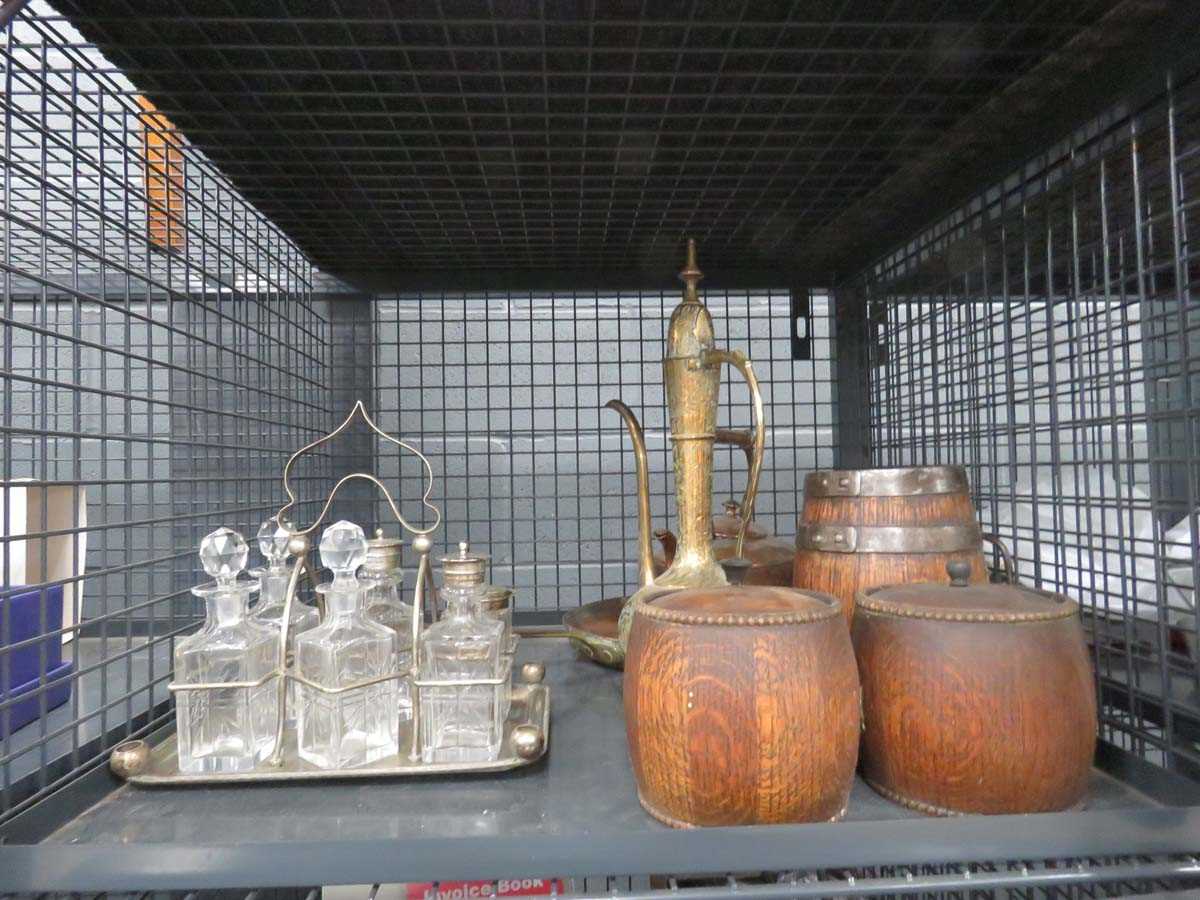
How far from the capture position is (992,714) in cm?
52

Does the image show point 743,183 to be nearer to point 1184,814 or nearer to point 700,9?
point 700,9

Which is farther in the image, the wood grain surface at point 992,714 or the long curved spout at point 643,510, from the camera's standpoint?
the long curved spout at point 643,510

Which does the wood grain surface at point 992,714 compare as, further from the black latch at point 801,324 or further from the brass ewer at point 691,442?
the black latch at point 801,324

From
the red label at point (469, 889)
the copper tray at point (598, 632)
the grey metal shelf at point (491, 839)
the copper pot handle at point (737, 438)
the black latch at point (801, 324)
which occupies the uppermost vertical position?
the black latch at point (801, 324)

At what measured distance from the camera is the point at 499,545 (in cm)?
125

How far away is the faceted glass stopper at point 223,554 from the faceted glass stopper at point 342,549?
74 millimetres

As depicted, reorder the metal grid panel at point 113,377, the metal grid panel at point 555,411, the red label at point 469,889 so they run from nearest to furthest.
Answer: the metal grid panel at point 113,377 → the red label at point 469,889 → the metal grid panel at point 555,411

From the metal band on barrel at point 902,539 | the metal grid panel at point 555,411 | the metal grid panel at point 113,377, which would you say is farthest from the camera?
the metal grid panel at point 555,411

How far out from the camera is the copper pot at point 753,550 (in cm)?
92

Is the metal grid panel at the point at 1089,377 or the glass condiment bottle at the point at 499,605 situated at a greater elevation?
the metal grid panel at the point at 1089,377

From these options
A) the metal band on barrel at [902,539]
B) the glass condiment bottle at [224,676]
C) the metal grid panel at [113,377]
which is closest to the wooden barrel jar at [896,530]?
the metal band on barrel at [902,539]

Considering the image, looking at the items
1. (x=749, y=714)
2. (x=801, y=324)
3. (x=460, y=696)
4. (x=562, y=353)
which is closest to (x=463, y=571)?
(x=460, y=696)

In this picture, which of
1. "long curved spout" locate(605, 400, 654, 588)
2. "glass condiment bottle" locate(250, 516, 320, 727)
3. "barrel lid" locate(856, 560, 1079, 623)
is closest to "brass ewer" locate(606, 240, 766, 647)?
"long curved spout" locate(605, 400, 654, 588)

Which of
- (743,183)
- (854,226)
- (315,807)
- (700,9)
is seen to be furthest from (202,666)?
(854,226)
